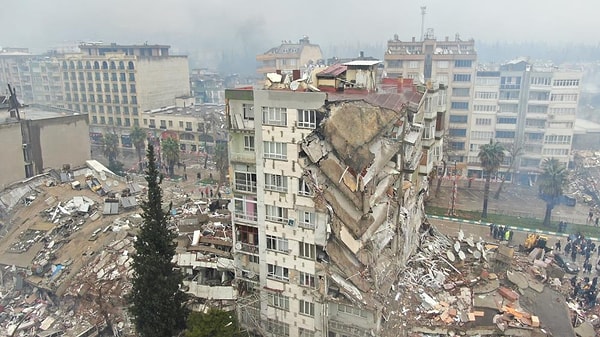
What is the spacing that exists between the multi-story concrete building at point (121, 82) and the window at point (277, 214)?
7179 cm

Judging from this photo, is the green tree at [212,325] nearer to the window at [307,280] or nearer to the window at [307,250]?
the window at [307,280]

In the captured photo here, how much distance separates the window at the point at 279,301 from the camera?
86.9 ft

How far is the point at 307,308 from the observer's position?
2592cm

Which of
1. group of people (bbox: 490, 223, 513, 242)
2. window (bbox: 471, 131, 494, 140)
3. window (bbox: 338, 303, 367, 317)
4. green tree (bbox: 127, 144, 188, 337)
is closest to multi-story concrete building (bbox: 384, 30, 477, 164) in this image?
window (bbox: 471, 131, 494, 140)

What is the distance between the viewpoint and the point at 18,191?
147ft

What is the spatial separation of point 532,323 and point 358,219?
1197 centimetres

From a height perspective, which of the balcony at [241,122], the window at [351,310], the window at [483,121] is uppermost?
the balcony at [241,122]

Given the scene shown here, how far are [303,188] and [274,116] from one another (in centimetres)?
412

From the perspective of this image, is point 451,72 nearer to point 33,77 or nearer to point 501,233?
point 501,233

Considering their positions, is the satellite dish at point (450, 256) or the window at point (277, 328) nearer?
the window at point (277, 328)

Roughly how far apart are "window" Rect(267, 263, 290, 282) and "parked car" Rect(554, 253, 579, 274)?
24.4 meters

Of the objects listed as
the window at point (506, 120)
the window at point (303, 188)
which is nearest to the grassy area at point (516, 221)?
the window at point (506, 120)

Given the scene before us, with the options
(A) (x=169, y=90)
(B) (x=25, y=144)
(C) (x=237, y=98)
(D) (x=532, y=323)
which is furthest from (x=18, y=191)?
(A) (x=169, y=90)

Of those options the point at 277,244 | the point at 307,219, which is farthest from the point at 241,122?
the point at 277,244
